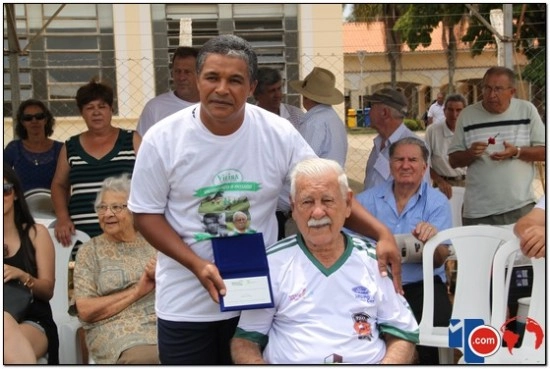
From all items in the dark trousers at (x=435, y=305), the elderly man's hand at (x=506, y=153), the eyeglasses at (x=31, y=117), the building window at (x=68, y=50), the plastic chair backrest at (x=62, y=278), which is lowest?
the dark trousers at (x=435, y=305)

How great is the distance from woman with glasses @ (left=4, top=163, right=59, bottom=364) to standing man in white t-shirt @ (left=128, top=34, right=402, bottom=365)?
96cm

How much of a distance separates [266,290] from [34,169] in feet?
9.44

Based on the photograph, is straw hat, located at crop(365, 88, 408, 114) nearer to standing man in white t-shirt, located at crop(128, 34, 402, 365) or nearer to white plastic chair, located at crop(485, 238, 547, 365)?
white plastic chair, located at crop(485, 238, 547, 365)

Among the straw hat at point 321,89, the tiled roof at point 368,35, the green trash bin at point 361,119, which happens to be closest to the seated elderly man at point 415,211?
the straw hat at point 321,89

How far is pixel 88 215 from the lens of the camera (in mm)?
3797

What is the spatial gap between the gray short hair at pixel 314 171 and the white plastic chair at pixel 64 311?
159cm

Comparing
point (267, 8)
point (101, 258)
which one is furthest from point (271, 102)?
point (267, 8)

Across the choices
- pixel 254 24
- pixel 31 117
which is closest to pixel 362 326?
pixel 31 117

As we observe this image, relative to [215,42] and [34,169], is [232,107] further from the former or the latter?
[34,169]

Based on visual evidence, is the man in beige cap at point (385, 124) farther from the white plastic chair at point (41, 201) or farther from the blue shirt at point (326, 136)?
the white plastic chair at point (41, 201)

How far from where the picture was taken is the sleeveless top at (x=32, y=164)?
4.58m

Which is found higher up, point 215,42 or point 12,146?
point 215,42

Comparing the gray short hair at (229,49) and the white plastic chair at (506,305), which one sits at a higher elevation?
the gray short hair at (229,49)

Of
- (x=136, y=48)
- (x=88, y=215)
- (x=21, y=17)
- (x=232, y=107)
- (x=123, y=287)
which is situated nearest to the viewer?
(x=232, y=107)
